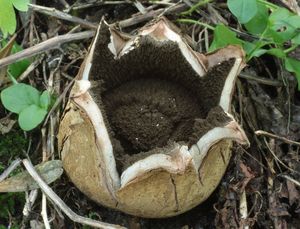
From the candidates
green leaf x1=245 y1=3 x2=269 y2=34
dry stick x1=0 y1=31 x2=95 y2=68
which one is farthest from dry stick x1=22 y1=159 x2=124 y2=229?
green leaf x1=245 y1=3 x2=269 y2=34

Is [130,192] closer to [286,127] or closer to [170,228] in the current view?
[170,228]

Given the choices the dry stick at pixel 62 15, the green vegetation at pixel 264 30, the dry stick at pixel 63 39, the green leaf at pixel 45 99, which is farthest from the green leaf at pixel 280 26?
the green leaf at pixel 45 99

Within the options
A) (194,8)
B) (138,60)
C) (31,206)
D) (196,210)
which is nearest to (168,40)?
(138,60)

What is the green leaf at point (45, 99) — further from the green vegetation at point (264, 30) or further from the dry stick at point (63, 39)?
the green vegetation at point (264, 30)

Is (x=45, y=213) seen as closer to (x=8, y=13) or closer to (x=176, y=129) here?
(x=176, y=129)

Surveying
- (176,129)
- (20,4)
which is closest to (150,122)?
(176,129)
